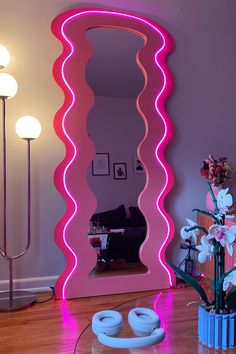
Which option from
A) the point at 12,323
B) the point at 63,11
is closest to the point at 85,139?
the point at 63,11

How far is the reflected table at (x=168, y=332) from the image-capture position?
1137 mm

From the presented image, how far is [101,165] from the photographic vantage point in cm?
264

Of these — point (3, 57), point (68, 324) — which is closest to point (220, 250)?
point (68, 324)

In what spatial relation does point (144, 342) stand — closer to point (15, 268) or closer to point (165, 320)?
point (165, 320)

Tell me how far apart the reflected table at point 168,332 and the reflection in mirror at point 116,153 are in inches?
39.3

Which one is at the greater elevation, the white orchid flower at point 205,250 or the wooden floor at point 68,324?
the white orchid flower at point 205,250

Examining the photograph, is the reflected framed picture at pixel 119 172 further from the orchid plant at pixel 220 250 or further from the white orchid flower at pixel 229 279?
the white orchid flower at pixel 229 279

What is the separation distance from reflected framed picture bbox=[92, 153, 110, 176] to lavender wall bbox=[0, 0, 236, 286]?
30cm

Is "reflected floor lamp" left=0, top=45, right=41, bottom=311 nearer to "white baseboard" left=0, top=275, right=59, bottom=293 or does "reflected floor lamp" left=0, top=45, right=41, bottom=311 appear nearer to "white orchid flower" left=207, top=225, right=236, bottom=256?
"white baseboard" left=0, top=275, right=59, bottom=293

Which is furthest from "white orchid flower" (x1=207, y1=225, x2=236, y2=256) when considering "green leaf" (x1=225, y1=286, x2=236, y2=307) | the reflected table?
the reflected table

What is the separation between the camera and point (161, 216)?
2.68 metres

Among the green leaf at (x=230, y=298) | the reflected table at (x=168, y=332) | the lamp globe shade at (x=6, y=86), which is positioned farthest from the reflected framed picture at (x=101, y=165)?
the green leaf at (x=230, y=298)

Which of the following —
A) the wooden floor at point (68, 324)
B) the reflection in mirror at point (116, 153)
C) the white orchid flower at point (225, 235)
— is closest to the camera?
the white orchid flower at point (225, 235)

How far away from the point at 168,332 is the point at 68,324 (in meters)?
0.92
